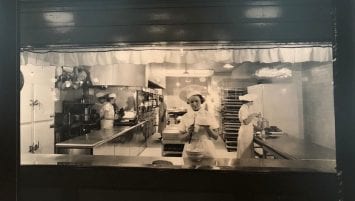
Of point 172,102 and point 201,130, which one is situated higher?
point 172,102

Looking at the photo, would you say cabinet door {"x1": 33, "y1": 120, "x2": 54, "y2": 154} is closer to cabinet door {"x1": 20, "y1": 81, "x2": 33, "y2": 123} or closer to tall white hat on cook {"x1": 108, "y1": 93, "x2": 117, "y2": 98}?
cabinet door {"x1": 20, "y1": 81, "x2": 33, "y2": 123}

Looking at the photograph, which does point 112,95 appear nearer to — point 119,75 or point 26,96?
point 119,75

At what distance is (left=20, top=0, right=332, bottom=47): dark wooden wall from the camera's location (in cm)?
109

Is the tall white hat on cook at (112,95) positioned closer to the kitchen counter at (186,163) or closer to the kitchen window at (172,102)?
the kitchen window at (172,102)

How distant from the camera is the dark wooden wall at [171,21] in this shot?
42.9 inches

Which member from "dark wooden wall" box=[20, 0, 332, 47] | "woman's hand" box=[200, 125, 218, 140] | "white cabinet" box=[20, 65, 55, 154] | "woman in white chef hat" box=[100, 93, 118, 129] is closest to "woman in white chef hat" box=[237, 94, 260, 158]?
"woman's hand" box=[200, 125, 218, 140]

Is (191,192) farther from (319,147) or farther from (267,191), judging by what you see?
(319,147)

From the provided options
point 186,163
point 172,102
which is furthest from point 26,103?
point 186,163

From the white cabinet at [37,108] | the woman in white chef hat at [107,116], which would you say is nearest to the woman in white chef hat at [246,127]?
the woman in white chef hat at [107,116]

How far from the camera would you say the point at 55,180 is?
3.80 ft

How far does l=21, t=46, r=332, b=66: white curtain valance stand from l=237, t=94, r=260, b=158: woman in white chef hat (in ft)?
0.58

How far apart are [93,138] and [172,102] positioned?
38 cm

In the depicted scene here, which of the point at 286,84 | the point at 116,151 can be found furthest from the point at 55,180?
the point at 286,84

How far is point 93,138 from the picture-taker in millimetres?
1260
